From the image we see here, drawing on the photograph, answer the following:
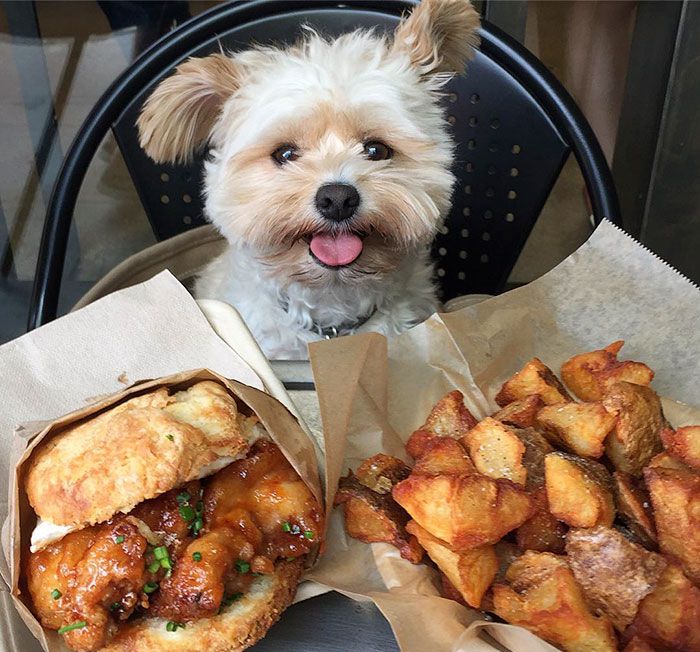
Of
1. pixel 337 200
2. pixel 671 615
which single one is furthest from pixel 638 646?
pixel 337 200

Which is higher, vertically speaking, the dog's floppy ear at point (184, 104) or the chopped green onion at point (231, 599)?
the dog's floppy ear at point (184, 104)

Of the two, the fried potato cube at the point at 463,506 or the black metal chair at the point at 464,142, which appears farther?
the black metal chair at the point at 464,142

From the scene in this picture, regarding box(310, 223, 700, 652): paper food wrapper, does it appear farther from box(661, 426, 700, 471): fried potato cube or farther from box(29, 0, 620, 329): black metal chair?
box(29, 0, 620, 329): black metal chair

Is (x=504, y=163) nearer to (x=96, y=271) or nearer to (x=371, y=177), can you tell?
(x=371, y=177)

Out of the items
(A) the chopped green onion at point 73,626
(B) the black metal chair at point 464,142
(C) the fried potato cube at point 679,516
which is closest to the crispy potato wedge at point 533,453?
(C) the fried potato cube at point 679,516

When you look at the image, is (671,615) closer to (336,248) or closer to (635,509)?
(635,509)

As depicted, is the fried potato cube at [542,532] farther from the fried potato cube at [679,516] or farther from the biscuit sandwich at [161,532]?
the biscuit sandwich at [161,532]
